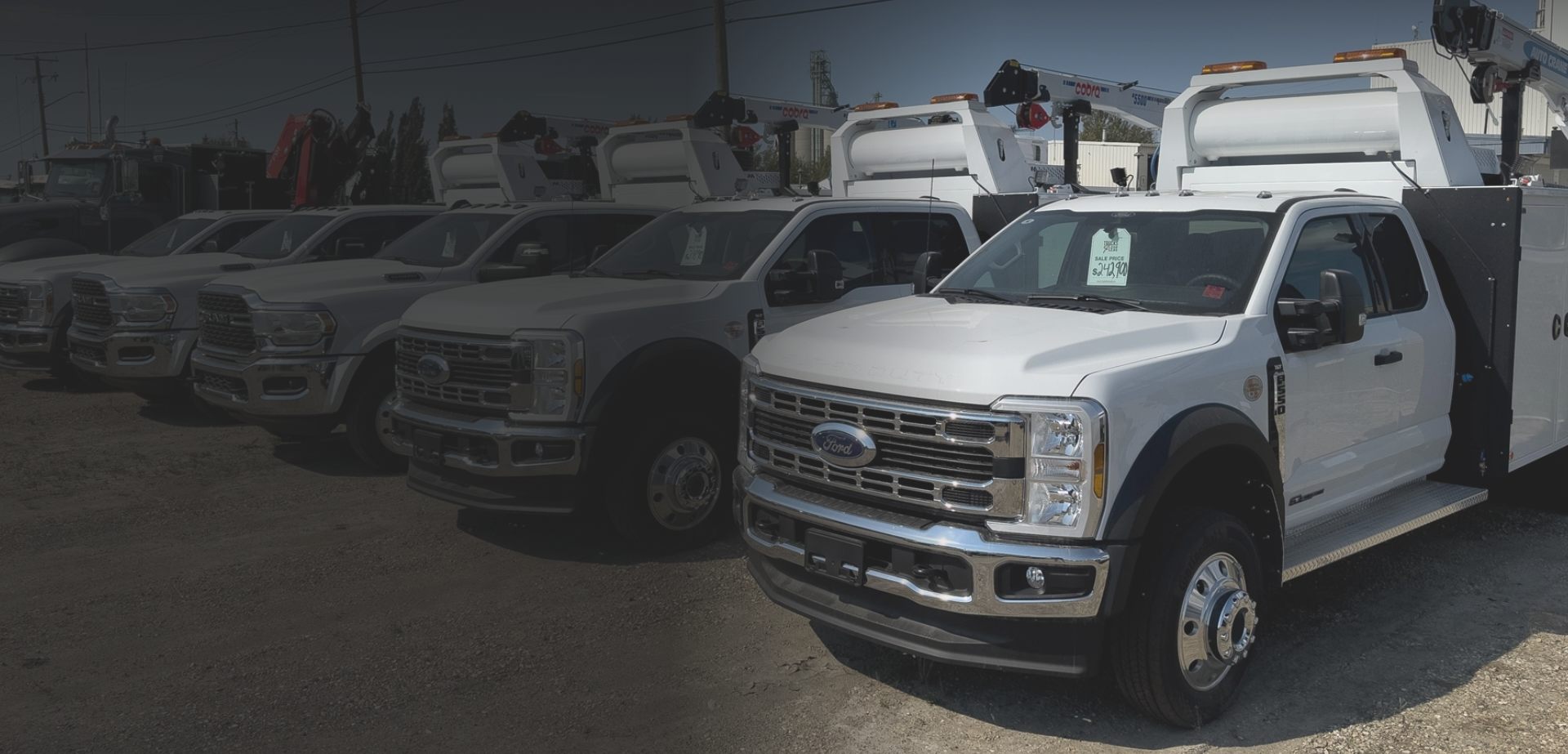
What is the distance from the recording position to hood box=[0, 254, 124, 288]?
39.7 feet

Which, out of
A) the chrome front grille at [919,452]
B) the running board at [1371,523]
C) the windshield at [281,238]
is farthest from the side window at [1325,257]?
the windshield at [281,238]

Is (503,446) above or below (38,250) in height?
below

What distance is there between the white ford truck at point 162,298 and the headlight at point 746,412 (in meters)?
6.54

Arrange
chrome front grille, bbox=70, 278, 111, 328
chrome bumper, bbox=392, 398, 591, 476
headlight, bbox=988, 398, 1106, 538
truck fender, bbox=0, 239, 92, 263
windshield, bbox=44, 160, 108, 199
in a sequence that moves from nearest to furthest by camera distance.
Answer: headlight, bbox=988, 398, 1106, 538
chrome bumper, bbox=392, 398, 591, 476
chrome front grille, bbox=70, 278, 111, 328
truck fender, bbox=0, 239, 92, 263
windshield, bbox=44, 160, 108, 199

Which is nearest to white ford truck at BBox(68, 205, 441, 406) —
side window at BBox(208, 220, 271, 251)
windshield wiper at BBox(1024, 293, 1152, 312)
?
side window at BBox(208, 220, 271, 251)

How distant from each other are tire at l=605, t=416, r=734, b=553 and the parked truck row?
0.07 ft

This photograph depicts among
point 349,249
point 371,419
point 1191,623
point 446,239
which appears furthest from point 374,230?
point 1191,623

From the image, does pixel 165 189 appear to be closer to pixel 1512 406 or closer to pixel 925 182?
pixel 925 182

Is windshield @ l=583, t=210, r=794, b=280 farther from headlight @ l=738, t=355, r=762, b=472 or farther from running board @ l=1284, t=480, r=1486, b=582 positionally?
running board @ l=1284, t=480, r=1486, b=582

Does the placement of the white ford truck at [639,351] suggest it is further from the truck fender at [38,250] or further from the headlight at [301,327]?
the truck fender at [38,250]

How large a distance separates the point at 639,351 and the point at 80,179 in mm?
13872

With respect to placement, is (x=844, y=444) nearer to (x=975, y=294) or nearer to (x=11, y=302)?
(x=975, y=294)

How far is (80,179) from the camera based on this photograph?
54.4 ft

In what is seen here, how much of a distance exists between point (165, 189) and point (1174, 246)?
16.1 metres
